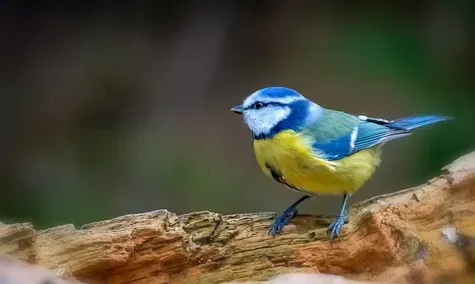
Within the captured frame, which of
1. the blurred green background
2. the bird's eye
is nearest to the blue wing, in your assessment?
the bird's eye

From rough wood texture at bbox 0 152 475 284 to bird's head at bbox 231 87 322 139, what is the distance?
0.78ft

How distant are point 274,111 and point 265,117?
2 cm

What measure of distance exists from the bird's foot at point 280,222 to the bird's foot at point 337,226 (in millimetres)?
100

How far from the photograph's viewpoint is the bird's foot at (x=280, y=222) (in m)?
1.52

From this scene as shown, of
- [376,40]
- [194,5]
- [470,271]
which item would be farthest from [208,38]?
[470,271]

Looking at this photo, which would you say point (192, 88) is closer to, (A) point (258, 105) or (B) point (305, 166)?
(A) point (258, 105)

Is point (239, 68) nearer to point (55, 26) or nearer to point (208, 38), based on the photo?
point (208, 38)

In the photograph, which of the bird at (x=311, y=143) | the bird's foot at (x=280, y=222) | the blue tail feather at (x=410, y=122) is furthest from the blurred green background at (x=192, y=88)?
the bird's foot at (x=280, y=222)

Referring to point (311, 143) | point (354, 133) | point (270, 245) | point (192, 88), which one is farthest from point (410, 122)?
point (192, 88)

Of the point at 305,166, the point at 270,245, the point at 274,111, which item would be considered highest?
the point at 274,111

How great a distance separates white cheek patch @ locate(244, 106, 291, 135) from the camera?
5.37 ft

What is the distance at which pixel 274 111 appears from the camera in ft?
5.41

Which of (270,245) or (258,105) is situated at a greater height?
(258,105)

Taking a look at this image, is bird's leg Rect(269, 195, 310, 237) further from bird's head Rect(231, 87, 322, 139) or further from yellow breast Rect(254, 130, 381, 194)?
bird's head Rect(231, 87, 322, 139)
